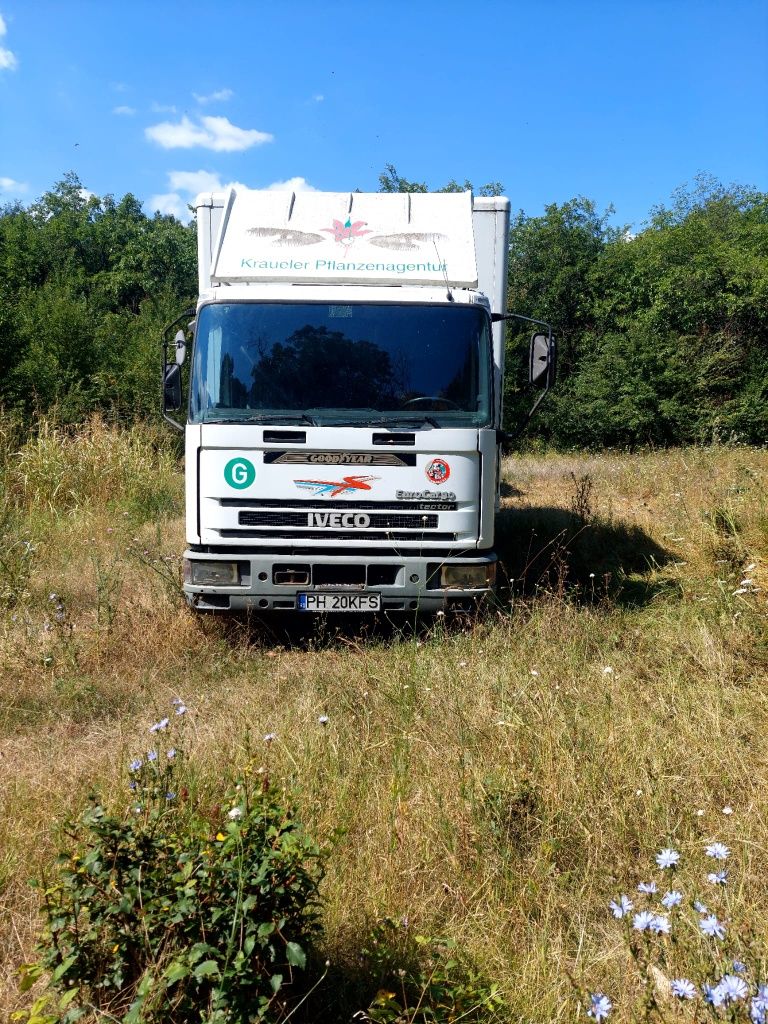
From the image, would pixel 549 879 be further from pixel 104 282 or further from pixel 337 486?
pixel 104 282

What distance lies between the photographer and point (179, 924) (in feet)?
6.82

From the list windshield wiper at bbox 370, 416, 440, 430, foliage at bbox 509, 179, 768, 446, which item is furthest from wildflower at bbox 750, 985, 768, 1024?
foliage at bbox 509, 179, 768, 446

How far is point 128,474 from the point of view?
37.3 ft

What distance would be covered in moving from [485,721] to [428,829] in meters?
0.96

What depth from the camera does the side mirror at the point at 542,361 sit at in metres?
6.57

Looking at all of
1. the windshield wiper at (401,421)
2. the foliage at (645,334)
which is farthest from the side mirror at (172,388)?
the foliage at (645,334)

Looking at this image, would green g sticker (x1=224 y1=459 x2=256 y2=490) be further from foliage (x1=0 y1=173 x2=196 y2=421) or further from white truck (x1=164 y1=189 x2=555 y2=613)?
foliage (x1=0 y1=173 x2=196 y2=421)

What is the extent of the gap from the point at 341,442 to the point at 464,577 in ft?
4.28

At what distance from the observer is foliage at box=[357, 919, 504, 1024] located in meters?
2.18

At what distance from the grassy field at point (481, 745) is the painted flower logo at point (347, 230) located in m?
3.11

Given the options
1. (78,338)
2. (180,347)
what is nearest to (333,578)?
(180,347)

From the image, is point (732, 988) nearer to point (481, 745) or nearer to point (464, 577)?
point (481, 745)

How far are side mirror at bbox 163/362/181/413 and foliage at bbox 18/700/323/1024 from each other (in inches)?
197

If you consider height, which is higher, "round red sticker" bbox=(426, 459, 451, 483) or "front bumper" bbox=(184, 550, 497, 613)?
"round red sticker" bbox=(426, 459, 451, 483)
